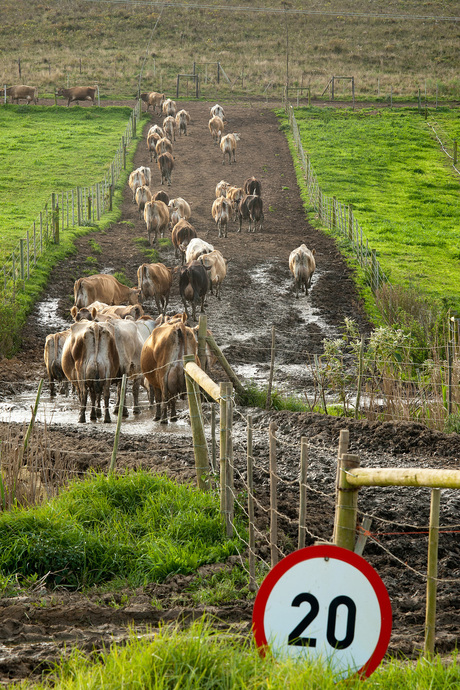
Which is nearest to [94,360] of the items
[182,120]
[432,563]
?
[432,563]

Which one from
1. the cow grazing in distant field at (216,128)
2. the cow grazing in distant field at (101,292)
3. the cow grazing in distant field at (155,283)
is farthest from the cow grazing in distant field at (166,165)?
the cow grazing in distant field at (101,292)

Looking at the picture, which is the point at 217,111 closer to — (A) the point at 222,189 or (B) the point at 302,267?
(A) the point at 222,189

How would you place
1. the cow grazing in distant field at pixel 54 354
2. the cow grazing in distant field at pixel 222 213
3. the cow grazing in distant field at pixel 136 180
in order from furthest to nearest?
the cow grazing in distant field at pixel 136 180
the cow grazing in distant field at pixel 222 213
the cow grazing in distant field at pixel 54 354

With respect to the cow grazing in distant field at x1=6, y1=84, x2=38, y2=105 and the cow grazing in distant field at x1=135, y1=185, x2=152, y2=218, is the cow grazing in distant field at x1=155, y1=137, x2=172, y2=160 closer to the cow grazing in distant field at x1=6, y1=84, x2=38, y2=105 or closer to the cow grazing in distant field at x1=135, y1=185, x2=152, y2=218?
the cow grazing in distant field at x1=135, y1=185, x2=152, y2=218

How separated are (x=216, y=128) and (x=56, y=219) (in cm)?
1829

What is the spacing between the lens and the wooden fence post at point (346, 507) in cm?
378

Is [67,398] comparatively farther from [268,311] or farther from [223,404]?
[223,404]

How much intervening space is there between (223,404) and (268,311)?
12711 mm

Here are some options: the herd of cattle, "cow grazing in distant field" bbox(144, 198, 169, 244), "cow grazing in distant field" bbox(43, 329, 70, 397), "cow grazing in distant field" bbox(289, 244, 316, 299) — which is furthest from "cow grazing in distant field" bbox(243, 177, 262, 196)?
"cow grazing in distant field" bbox(43, 329, 70, 397)

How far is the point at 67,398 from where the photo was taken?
43.7 ft

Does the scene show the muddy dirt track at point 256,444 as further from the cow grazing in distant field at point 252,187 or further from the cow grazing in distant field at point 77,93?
the cow grazing in distant field at point 77,93

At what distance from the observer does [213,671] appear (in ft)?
11.4

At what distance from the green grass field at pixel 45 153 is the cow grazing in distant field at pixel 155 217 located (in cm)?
371

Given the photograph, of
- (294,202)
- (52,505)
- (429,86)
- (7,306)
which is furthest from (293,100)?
(52,505)
